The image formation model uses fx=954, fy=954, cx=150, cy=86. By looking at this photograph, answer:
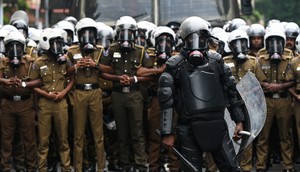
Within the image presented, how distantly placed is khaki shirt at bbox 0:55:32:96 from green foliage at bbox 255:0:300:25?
20.0 metres

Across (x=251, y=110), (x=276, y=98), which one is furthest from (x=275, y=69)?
(x=251, y=110)

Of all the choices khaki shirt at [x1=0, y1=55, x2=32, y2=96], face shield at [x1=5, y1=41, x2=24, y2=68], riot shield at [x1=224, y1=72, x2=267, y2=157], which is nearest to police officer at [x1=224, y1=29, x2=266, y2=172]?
riot shield at [x1=224, y1=72, x2=267, y2=157]

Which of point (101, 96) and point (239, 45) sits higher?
point (239, 45)

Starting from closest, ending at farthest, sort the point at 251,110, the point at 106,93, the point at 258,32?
the point at 251,110, the point at 106,93, the point at 258,32

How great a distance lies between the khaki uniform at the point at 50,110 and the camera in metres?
13.4

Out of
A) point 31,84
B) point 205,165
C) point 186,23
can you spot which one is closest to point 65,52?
point 31,84

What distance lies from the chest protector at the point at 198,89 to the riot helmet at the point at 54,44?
3.27 m

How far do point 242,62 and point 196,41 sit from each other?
3.47 m

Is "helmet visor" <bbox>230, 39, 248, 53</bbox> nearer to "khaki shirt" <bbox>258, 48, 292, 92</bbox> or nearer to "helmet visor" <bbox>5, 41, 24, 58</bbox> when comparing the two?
"khaki shirt" <bbox>258, 48, 292, 92</bbox>

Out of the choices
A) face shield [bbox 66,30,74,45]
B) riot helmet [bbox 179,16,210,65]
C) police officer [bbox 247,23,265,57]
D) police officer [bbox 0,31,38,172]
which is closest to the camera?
riot helmet [bbox 179,16,210,65]

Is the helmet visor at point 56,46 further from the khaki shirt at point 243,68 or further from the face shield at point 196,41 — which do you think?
the face shield at point 196,41

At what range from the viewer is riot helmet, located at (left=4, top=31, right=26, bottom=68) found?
13266 millimetres

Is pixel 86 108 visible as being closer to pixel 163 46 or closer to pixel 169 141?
pixel 163 46

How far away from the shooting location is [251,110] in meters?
10.8
